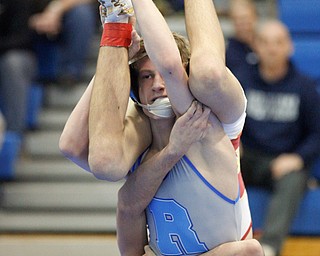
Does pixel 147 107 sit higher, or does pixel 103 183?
pixel 147 107

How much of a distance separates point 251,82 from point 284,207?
0.80 m

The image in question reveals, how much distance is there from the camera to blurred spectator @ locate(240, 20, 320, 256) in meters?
4.82

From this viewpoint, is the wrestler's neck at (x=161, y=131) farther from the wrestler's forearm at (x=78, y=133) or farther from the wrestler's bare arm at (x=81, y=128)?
the wrestler's forearm at (x=78, y=133)

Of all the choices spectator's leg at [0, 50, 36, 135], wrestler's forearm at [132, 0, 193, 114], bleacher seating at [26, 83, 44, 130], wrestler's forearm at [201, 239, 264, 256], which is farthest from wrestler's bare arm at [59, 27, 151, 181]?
bleacher seating at [26, 83, 44, 130]

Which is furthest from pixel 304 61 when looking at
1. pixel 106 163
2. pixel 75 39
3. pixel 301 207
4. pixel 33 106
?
pixel 106 163

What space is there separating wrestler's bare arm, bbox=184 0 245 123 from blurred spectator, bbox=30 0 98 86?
310cm

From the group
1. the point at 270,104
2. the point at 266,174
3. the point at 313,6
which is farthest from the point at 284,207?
the point at 313,6

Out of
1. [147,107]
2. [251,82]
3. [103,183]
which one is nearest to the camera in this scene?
[147,107]

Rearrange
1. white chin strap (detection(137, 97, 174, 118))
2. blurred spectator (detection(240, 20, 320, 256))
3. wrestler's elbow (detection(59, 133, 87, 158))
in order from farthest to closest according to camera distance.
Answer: blurred spectator (detection(240, 20, 320, 256))
wrestler's elbow (detection(59, 133, 87, 158))
white chin strap (detection(137, 97, 174, 118))

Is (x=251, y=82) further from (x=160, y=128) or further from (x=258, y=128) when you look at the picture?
(x=160, y=128)

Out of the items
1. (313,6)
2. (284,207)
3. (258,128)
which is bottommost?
(284,207)

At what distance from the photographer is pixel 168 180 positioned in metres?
2.83

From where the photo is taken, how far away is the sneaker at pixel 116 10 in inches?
106

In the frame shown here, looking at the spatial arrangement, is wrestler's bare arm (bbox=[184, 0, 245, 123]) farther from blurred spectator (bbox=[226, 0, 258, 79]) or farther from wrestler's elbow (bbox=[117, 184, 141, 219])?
blurred spectator (bbox=[226, 0, 258, 79])
